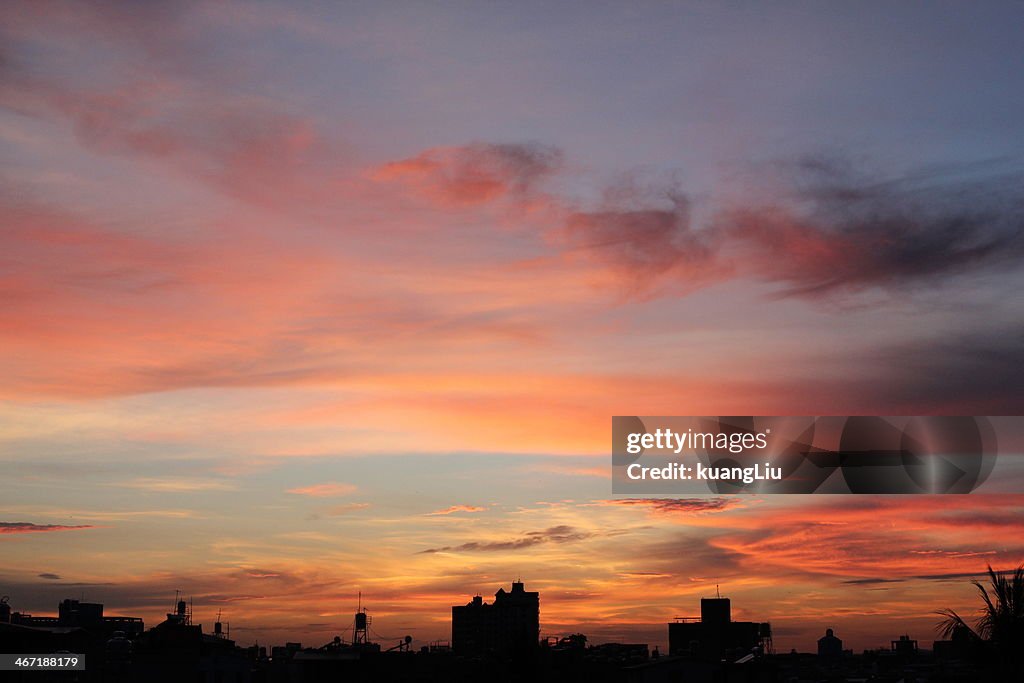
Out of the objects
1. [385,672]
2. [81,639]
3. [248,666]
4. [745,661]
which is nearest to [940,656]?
[745,661]

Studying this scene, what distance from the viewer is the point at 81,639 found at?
11338 centimetres

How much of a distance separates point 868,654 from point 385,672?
94160mm

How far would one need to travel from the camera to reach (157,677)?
11688cm

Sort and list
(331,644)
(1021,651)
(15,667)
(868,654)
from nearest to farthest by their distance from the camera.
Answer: (1021,651)
(15,667)
(331,644)
(868,654)

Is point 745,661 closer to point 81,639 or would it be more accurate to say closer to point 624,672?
point 624,672

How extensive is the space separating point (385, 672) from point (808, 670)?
51925 mm

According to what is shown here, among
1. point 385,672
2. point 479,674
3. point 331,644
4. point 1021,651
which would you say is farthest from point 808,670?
point 1021,651

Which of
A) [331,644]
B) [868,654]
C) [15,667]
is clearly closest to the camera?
[15,667]

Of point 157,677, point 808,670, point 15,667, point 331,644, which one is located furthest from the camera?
point 331,644

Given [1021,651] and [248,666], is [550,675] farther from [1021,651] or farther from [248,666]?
[1021,651]

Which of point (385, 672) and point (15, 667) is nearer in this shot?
point (15, 667)

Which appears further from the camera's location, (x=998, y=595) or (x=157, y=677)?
(x=157, y=677)

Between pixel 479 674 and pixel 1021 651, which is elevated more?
pixel 1021 651

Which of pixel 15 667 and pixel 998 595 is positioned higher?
pixel 998 595
